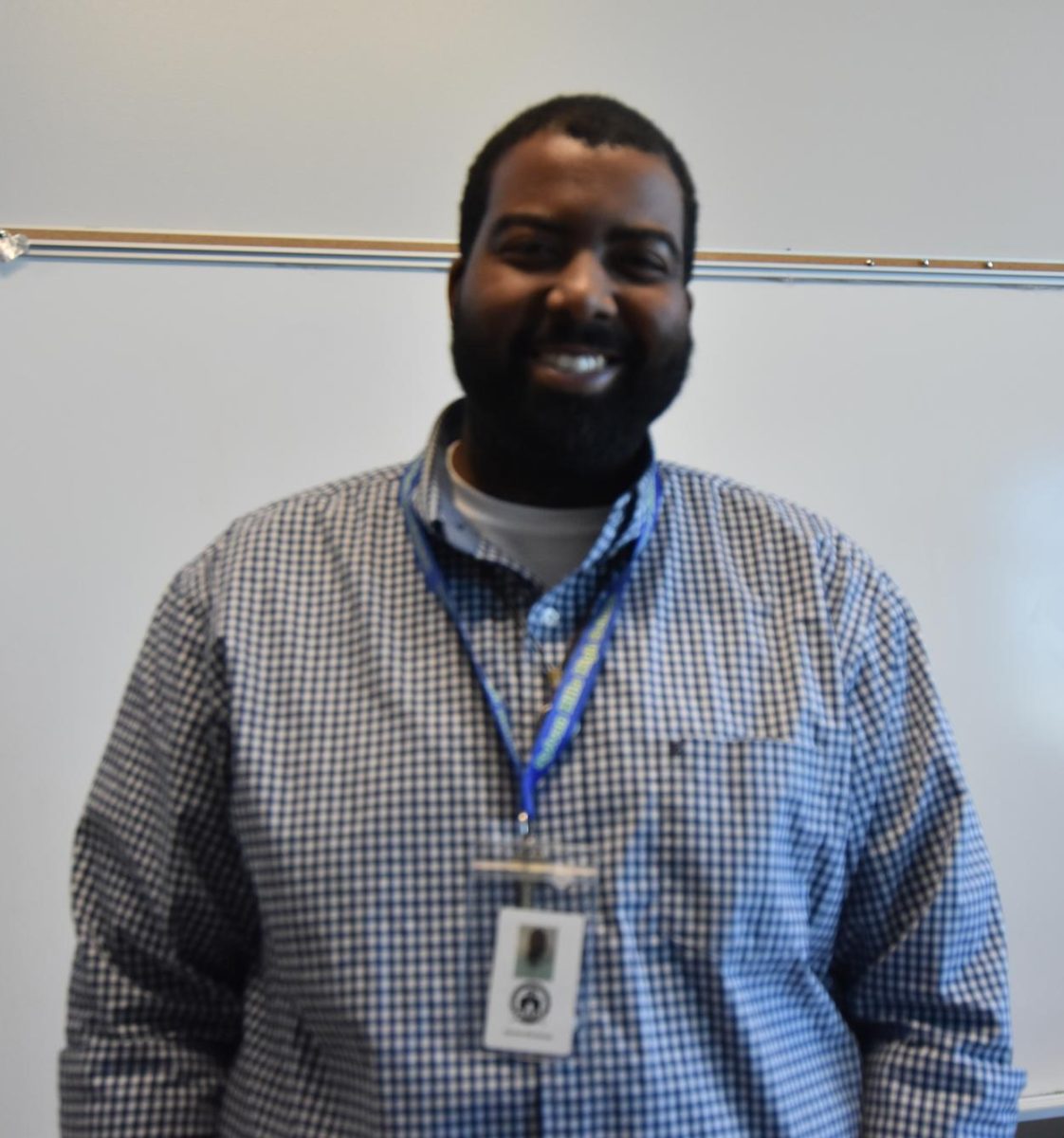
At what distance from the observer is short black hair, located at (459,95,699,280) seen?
3.61ft

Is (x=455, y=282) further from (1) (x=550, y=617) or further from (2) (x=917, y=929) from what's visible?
(2) (x=917, y=929)

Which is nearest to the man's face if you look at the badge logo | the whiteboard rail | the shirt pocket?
the shirt pocket

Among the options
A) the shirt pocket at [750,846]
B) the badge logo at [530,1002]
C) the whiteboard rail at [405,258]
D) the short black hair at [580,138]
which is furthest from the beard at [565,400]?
the whiteboard rail at [405,258]

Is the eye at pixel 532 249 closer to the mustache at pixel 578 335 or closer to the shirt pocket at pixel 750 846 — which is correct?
the mustache at pixel 578 335

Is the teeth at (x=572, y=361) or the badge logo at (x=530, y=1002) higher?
the teeth at (x=572, y=361)

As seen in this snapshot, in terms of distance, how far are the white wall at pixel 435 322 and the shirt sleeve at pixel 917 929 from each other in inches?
38.6

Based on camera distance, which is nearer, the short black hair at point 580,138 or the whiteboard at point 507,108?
the short black hair at point 580,138

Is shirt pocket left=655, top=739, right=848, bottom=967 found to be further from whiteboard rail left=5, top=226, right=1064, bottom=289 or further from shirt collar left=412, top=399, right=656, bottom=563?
whiteboard rail left=5, top=226, right=1064, bottom=289

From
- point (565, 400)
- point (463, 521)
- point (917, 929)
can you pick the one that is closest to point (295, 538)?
point (463, 521)

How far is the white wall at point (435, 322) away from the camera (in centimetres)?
176

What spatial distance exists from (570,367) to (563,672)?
26 cm

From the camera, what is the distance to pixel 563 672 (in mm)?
1013

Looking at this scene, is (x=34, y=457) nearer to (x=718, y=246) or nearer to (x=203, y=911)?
(x=203, y=911)

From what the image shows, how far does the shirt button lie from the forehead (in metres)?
0.33
